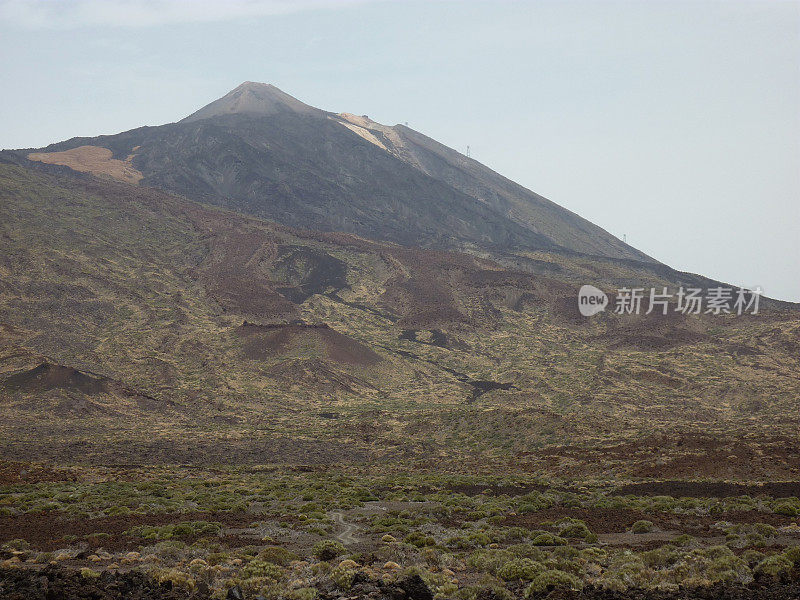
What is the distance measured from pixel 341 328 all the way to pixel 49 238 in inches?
2004

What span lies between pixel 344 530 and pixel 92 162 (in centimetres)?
17126

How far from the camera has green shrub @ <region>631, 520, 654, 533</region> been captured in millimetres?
23938

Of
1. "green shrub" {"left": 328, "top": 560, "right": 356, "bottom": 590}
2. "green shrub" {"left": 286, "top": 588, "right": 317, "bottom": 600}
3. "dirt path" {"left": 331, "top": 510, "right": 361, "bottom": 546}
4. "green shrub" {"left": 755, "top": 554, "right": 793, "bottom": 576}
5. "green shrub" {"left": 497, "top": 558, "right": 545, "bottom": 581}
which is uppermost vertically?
"green shrub" {"left": 755, "top": 554, "right": 793, "bottom": 576}

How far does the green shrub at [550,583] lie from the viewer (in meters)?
16.3

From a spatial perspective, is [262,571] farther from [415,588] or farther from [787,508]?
[787,508]

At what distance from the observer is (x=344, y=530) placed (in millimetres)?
24609

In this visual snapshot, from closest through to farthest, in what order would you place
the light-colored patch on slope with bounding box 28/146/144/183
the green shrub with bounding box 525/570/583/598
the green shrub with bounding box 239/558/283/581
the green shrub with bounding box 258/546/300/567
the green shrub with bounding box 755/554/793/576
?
1. the green shrub with bounding box 525/570/583/598
2. the green shrub with bounding box 755/554/793/576
3. the green shrub with bounding box 239/558/283/581
4. the green shrub with bounding box 258/546/300/567
5. the light-colored patch on slope with bounding box 28/146/144/183

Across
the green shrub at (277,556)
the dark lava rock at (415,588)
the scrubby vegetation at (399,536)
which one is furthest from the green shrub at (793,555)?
the green shrub at (277,556)

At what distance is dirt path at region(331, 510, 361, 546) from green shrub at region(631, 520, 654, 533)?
33.1 feet

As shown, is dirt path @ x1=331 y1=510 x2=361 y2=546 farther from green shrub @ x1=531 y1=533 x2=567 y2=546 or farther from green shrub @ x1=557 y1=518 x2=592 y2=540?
green shrub @ x1=557 y1=518 x2=592 y2=540

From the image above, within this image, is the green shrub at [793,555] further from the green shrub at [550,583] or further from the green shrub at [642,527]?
the green shrub at [642,527]

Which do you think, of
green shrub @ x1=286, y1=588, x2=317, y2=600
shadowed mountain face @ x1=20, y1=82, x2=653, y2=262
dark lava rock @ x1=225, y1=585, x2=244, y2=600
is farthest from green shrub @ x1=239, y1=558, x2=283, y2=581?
shadowed mountain face @ x1=20, y1=82, x2=653, y2=262

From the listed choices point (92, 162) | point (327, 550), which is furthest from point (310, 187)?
point (327, 550)

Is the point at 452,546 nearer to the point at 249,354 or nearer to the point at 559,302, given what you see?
the point at 249,354
